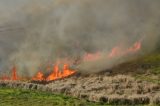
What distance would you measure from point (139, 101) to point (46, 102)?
27.5ft

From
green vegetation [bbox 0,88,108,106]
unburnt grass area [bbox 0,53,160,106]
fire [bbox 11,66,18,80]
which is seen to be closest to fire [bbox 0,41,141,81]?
fire [bbox 11,66,18,80]

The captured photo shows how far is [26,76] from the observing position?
65250 millimetres

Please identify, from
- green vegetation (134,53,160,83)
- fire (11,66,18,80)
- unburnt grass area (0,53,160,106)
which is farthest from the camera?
fire (11,66,18,80)

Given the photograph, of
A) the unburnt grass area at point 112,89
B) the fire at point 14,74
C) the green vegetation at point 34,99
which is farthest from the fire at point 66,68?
the green vegetation at point 34,99

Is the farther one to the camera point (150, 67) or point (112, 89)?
point (150, 67)

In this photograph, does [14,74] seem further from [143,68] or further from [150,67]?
[150,67]

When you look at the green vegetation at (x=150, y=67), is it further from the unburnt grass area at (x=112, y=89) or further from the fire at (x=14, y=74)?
the fire at (x=14, y=74)

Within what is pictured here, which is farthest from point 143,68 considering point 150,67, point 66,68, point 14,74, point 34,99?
point 34,99

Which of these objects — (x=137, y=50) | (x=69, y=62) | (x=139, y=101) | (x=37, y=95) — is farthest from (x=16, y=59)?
(x=139, y=101)

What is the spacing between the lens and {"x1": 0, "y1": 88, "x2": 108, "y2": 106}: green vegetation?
32500 mm

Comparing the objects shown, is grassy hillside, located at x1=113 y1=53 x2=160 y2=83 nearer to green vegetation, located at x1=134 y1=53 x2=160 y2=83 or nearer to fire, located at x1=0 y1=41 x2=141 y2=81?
green vegetation, located at x1=134 y1=53 x2=160 y2=83

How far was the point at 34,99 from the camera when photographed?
34.8 meters

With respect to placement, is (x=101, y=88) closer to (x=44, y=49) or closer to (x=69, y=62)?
(x=69, y=62)

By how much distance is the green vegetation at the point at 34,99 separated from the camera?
32.5 m
